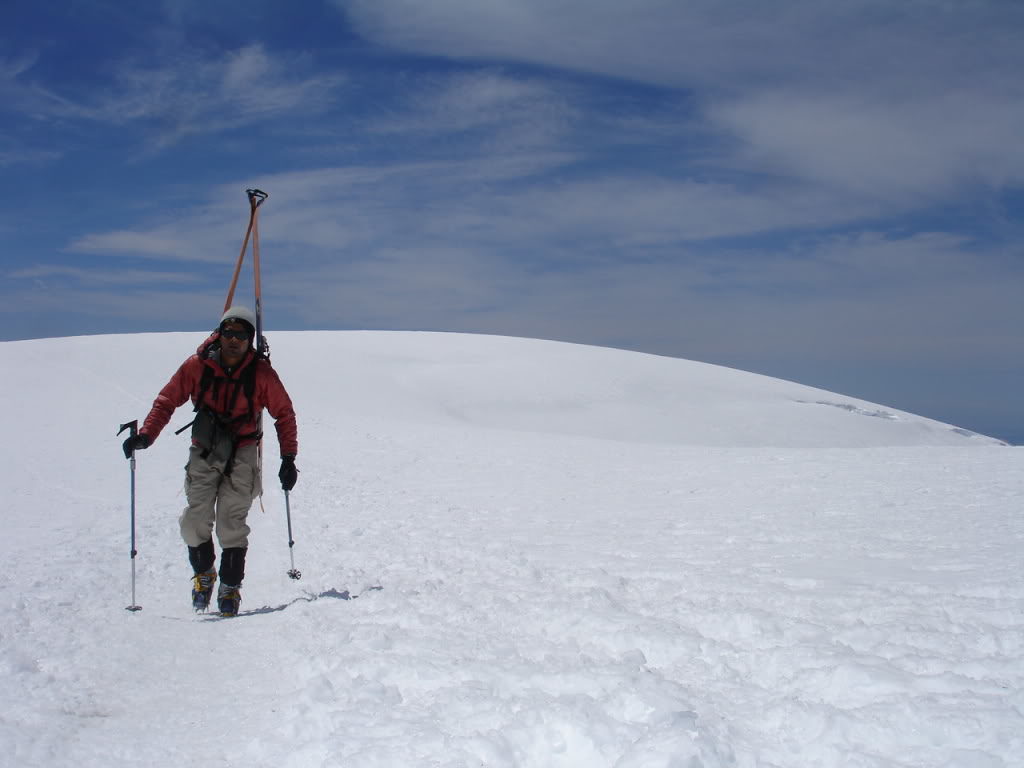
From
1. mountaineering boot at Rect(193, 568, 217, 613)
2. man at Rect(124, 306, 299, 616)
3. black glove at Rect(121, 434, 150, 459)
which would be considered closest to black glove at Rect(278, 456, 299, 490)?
man at Rect(124, 306, 299, 616)

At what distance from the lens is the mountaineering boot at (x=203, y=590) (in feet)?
18.3

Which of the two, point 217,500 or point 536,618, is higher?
point 217,500

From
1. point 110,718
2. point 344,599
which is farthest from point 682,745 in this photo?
point 344,599

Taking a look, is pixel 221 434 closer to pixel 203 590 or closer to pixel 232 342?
pixel 232 342

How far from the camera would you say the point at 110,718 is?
11.8 feet

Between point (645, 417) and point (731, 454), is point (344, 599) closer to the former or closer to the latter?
point (731, 454)

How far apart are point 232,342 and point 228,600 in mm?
1828

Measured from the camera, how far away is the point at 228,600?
549 centimetres

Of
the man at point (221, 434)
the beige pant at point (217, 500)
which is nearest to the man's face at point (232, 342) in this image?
the man at point (221, 434)

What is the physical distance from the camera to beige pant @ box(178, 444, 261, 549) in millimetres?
5688

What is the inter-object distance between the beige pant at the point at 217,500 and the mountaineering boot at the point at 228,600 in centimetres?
32

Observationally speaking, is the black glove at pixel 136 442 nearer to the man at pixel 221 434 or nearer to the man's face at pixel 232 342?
the man at pixel 221 434

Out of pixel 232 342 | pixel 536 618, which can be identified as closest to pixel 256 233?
pixel 232 342

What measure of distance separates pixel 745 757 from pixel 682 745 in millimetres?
248
